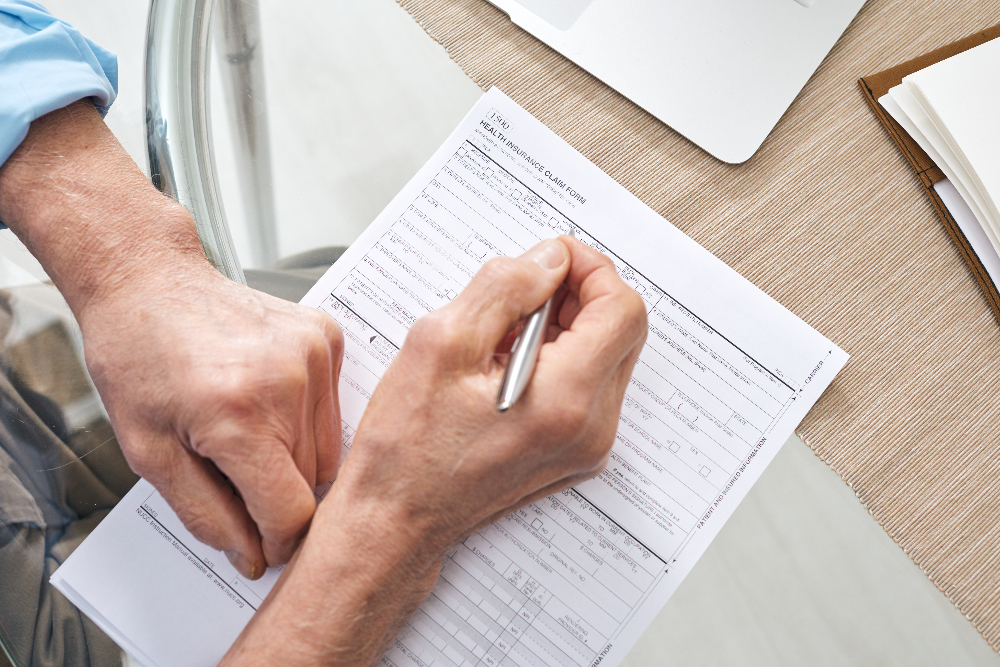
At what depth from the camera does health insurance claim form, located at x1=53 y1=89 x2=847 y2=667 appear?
49 centimetres

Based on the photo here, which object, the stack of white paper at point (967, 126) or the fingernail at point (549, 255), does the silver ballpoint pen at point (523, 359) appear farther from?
the stack of white paper at point (967, 126)

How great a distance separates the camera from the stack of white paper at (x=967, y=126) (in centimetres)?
52

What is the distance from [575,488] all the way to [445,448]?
0.47 feet


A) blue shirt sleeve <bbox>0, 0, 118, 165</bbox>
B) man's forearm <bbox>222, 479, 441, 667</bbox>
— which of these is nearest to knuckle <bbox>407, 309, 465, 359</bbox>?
man's forearm <bbox>222, 479, 441, 667</bbox>

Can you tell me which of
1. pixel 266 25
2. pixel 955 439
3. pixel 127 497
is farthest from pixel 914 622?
pixel 266 25

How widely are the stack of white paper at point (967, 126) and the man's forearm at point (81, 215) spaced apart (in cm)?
62

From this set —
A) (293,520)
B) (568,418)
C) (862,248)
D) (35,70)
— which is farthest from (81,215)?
(862,248)

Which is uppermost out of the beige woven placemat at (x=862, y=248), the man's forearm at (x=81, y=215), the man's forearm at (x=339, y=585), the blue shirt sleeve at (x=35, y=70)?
the beige woven placemat at (x=862, y=248)

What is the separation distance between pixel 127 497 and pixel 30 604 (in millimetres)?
117

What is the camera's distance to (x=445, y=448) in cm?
41

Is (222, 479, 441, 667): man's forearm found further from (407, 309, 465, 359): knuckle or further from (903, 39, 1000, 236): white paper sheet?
(903, 39, 1000, 236): white paper sheet

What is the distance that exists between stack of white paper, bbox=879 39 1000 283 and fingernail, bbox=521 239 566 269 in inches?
13.7

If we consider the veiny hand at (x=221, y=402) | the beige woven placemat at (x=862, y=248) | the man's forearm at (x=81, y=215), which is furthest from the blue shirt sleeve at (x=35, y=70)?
the beige woven placemat at (x=862, y=248)

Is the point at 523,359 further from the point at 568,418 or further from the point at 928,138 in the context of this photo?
the point at 928,138
